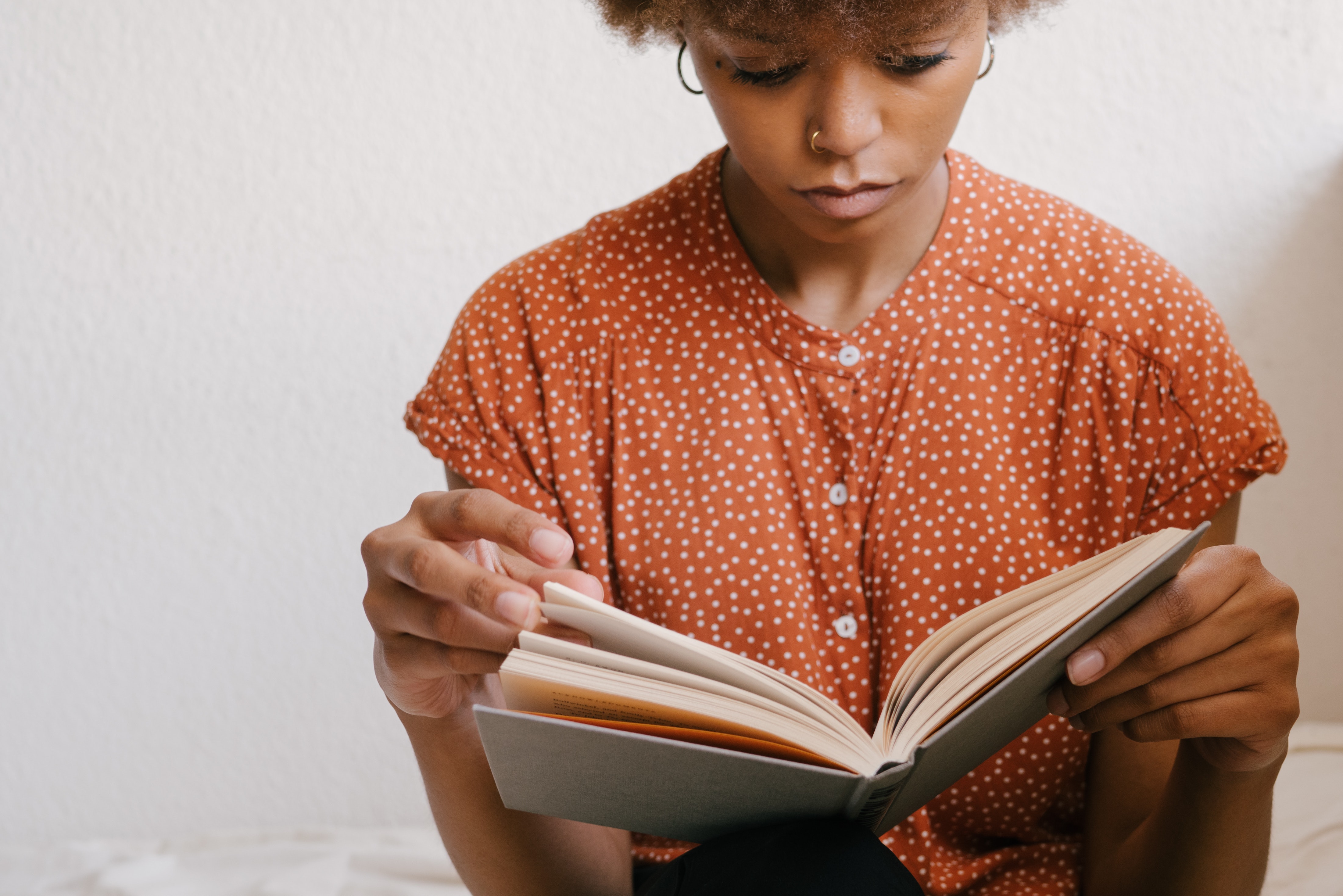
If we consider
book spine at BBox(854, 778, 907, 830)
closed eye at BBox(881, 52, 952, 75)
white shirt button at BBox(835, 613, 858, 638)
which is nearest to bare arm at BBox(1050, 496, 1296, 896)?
book spine at BBox(854, 778, 907, 830)

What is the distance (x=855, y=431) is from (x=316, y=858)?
0.94m

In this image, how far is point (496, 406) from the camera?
38.0 inches

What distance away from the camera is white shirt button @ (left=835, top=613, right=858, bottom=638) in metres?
0.93

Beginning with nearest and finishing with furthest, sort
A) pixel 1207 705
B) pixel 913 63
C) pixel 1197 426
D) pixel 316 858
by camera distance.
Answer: pixel 1207 705 → pixel 913 63 → pixel 1197 426 → pixel 316 858

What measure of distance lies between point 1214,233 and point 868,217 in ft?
2.85

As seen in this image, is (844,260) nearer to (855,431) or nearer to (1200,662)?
(855,431)

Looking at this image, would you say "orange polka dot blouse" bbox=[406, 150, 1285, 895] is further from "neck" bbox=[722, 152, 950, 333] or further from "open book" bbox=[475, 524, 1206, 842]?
"open book" bbox=[475, 524, 1206, 842]

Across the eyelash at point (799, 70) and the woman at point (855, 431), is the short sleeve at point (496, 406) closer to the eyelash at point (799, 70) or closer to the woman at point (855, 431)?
the woman at point (855, 431)

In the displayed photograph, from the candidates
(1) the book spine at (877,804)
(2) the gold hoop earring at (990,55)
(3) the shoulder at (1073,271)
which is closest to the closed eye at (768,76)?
(2) the gold hoop earring at (990,55)

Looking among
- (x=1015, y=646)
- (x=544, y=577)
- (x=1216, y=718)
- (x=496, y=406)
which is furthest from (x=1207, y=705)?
(x=496, y=406)

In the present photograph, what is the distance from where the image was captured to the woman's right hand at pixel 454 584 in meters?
0.62

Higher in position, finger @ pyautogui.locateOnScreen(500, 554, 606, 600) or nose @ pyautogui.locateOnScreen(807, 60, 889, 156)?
nose @ pyautogui.locateOnScreen(807, 60, 889, 156)

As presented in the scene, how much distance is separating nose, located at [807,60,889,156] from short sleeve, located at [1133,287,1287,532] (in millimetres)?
318

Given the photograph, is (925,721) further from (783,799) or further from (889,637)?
(889,637)
